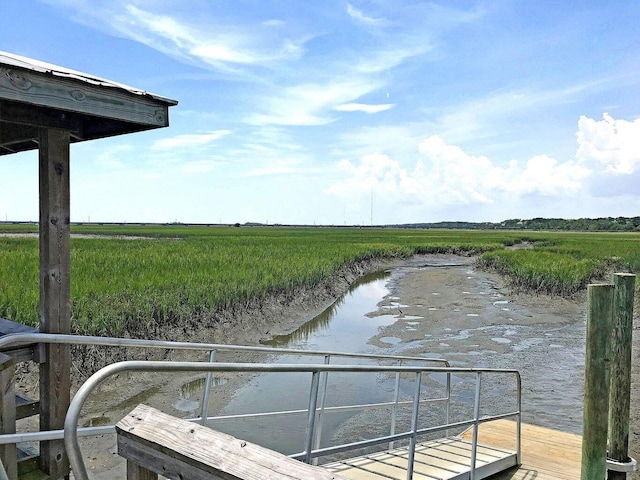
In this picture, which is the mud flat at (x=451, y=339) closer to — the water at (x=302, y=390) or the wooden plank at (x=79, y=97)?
the water at (x=302, y=390)

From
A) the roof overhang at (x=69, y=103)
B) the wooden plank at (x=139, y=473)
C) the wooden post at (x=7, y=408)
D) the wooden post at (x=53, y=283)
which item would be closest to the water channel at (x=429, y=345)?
the wooden post at (x=53, y=283)

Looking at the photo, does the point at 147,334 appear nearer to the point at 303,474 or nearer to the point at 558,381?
the point at 558,381

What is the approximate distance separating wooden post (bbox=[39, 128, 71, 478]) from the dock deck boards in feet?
7.70

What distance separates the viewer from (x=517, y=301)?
20844 millimetres

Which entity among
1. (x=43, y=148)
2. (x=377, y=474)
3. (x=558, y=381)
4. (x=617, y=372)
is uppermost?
(x=43, y=148)

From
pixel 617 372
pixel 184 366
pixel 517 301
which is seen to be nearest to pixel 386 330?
pixel 517 301

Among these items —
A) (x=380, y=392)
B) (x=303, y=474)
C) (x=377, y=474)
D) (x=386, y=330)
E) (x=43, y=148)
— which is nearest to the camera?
(x=303, y=474)

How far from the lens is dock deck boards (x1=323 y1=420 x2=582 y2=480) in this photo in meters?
4.88

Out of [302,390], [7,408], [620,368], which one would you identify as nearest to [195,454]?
[7,408]

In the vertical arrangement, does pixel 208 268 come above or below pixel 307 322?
above

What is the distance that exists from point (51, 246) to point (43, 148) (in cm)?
68

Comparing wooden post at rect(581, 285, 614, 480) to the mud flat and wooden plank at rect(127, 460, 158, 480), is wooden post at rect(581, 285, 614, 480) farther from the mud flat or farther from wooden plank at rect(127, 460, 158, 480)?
wooden plank at rect(127, 460, 158, 480)

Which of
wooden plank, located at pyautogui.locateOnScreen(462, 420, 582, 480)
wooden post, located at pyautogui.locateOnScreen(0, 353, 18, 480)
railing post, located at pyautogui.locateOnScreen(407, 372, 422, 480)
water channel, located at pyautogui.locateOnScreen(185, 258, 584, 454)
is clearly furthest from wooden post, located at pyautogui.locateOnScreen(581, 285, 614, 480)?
wooden post, located at pyautogui.locateOnScreen(0, 353, 18, 480)

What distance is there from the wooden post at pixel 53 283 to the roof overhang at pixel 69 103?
0.19 meters
